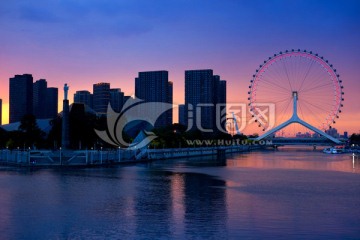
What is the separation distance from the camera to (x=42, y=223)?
1834 cm

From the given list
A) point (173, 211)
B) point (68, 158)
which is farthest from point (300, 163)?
point (173, 211)

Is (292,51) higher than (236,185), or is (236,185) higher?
(292,51)

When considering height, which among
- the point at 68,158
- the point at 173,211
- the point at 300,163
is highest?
the point at 68,158

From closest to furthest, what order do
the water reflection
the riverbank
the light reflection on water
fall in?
1. the light reflection on water
2. the riverbank
3. the water reflection

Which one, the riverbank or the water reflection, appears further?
the water reflection

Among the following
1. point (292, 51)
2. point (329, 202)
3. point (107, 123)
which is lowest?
point (329, 202)

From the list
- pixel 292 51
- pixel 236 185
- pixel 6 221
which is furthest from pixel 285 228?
pixel 292 51

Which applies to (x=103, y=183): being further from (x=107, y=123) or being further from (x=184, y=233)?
(x=107, y=123)

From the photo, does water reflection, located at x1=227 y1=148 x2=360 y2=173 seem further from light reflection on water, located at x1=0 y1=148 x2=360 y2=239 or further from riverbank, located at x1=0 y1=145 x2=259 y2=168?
light reflection on water, located at x1=0 y1=148 x2=360 y2=239

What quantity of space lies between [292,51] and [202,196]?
6761 cm

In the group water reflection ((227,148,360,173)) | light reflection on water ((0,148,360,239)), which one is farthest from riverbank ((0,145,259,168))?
light reflection on water ((0,148,360,239))

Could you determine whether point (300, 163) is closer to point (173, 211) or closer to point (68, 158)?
point (68, 158)

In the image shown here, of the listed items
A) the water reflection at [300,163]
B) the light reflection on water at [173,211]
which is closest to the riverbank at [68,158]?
the water reflection at [300,163]

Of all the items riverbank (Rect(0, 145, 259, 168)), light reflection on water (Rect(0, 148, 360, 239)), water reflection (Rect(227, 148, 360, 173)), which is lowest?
water reflection (Rect(227, 148, 360, 173))
